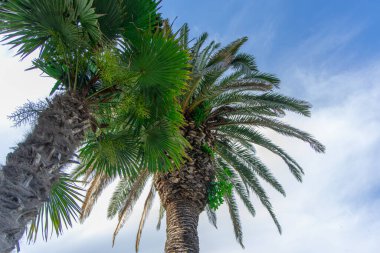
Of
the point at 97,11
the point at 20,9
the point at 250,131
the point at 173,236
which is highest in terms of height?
the point at 250,131

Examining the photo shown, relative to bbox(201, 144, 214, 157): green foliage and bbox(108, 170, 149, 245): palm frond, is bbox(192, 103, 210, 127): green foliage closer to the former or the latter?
bbox(201, 144, 214, 157): green foliage

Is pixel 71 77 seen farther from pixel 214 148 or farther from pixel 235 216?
pixel 235 216

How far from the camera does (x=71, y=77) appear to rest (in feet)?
20.3

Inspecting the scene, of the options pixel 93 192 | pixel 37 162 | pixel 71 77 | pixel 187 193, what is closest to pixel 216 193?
pixel 187 193

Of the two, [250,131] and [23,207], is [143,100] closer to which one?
[23,207]

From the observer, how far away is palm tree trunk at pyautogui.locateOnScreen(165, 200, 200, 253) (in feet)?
31.3

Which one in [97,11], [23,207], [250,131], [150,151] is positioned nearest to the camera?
[23,207]

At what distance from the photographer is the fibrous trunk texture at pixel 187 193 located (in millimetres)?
9711

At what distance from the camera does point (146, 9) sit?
6.72 meters

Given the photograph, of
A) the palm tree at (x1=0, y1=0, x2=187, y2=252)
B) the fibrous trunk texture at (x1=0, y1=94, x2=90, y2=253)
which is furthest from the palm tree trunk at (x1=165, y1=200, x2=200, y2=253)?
the fibrous trunk texture at (x1=0, y1=94, x2=90, y2=253)

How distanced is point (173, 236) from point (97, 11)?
17.7 ft

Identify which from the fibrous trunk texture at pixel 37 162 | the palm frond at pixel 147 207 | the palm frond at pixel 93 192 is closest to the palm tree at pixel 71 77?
the fibrous trunk texture at pixel 37 162

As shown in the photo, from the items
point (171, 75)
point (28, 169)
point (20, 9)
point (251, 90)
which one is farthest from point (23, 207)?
point (251, 90)

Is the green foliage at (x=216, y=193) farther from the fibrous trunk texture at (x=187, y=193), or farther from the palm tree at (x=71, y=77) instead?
the palm tree at (x=71, y=77)
